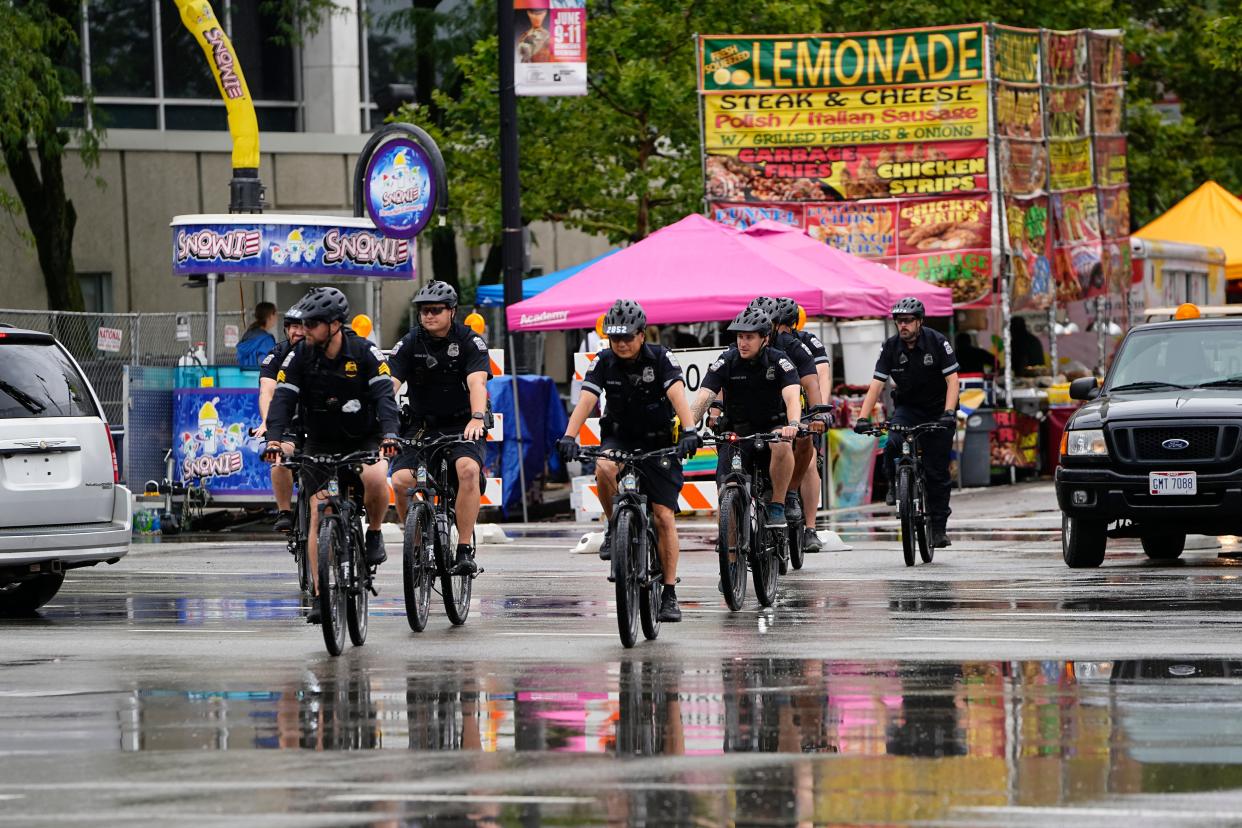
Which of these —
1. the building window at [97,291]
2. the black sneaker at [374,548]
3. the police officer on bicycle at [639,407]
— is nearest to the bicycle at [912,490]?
the police officer on bicycle at [639,407]

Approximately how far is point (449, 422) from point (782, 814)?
6564 mm

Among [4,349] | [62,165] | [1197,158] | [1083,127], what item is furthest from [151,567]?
[1197,158]

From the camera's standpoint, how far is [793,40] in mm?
28141

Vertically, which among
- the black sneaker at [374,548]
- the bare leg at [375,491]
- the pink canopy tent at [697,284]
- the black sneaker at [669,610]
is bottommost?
the black sneaker at [669,610]

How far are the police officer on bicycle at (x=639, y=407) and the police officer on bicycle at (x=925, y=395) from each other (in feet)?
17.5

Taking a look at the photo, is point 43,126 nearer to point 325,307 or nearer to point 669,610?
point 325,307

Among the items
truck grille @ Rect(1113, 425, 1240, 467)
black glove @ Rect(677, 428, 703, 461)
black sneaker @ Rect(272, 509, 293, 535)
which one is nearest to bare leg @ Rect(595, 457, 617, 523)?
black glove @ Rect(677, 428, 703, 461)

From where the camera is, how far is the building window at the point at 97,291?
38.1 meters

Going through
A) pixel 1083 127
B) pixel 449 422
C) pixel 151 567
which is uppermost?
pixel 1083 127

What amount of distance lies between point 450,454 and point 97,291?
26030 millimetres

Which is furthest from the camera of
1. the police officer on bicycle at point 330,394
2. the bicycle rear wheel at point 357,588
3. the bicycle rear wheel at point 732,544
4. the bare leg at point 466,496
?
the bicycle rear wheel at point 732,544

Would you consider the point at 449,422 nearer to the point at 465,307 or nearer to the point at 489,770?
the point at 489,770

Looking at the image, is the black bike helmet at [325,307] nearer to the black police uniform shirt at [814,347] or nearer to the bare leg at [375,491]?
the bare leg at [375,491]

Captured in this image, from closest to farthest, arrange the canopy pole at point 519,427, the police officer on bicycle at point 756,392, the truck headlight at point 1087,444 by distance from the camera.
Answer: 1. the police officer on bicycle at point 756,392
2. the truck headlight at point 1087,444
3. the canopy pole at point 519,427
